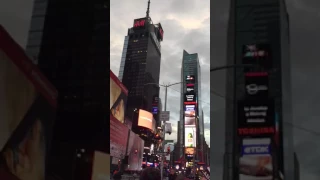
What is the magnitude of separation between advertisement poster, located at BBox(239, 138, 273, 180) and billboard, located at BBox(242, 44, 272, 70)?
1717 mm

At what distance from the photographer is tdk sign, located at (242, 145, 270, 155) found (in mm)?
6184

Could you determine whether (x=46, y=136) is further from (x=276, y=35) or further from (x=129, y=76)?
(x=129, y=76)

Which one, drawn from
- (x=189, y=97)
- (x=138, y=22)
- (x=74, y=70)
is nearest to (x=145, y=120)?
(x=189, y=97)

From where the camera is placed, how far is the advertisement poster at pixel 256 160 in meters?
5.79

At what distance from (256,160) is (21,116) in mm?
5135

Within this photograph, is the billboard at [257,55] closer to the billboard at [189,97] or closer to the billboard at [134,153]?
the billboard at [134,153]

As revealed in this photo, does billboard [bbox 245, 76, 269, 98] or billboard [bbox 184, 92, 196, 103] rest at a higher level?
billboard [bbox 184, 92, 196, 103]

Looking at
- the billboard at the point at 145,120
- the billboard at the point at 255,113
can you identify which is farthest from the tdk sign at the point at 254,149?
the billboard at the point at 145,120

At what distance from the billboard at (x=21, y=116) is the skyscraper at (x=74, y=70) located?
12 cm

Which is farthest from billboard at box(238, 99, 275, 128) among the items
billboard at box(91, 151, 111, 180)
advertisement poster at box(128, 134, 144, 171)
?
advertisement poster at box(128, 134, 144, 171)

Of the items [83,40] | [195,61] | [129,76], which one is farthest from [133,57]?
[195,61]

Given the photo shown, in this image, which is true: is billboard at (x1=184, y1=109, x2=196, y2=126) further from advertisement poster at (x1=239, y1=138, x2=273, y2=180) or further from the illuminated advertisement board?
advertisement poster at (x1=239, y1=138, x2=273, y2=180)

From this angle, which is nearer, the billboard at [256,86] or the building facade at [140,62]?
the billboard at [256,86]

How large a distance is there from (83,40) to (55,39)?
33cm
